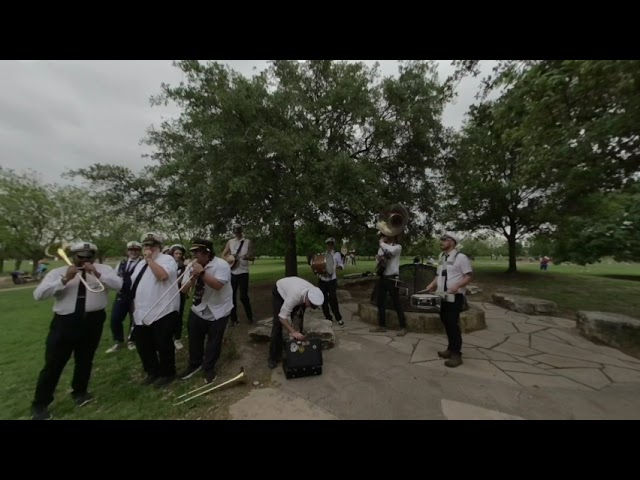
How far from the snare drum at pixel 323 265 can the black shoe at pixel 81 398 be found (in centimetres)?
399

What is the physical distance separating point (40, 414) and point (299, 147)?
7.03 meters

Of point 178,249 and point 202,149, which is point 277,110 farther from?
point 178,249

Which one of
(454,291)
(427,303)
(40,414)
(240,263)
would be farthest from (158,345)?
(427,303)

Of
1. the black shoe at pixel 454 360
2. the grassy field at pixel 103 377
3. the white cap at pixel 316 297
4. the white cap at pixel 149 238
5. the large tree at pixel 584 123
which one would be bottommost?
the grassy field at pixel 103 377

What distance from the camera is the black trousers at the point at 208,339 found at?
12.2 feet

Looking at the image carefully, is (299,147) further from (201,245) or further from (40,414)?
(40,414)

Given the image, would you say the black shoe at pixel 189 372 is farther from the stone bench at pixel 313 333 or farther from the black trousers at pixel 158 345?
the stone bench at pixel 313 333

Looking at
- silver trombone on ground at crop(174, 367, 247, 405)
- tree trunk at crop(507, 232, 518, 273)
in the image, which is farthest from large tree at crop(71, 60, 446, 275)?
tree trunk at crop(507, 232, 518, 273)

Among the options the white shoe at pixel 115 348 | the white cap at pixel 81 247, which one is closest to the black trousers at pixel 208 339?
the white cap at pixel 81 247

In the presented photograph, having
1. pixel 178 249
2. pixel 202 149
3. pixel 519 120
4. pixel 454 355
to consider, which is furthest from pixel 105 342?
pixel 519 120

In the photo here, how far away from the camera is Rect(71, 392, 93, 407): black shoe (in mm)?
3365

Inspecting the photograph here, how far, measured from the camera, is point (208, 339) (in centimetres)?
376

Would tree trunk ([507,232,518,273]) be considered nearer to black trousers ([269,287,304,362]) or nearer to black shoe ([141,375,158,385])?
black trousers ([269,287,304,362])

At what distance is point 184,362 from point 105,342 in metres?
2.73
